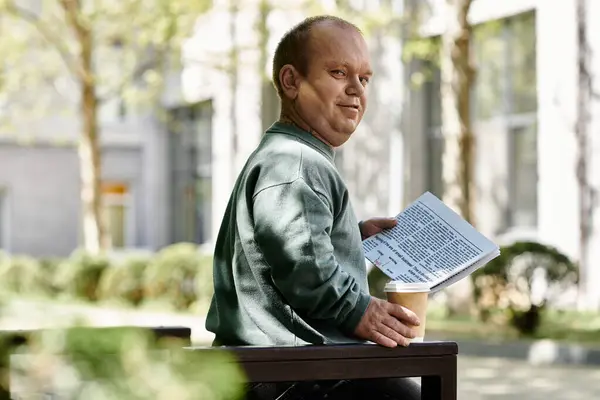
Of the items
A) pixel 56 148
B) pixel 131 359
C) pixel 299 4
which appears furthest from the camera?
pixel 56 148

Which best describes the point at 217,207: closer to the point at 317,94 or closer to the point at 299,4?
the point at 299,4

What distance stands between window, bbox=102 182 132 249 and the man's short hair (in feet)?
116

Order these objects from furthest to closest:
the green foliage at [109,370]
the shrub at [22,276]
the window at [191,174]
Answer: the window at [191,174] < the shrub at [22,276] < the green foliage at [109,370]

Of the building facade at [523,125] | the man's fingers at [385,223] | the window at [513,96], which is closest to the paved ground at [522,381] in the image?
the building facade at [523,125]

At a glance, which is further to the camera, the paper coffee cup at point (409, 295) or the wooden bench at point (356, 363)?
the paper coffee cup at point (409, 295)

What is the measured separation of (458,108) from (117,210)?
919 inches

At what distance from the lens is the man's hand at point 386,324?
2.89m

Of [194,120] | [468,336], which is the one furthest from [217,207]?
[468,336]

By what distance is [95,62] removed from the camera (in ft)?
112

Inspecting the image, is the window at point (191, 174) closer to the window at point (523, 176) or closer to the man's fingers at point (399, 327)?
the window at point (523, 176)

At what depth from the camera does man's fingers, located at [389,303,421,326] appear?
9.74 feet

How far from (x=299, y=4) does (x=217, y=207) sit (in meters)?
9.14

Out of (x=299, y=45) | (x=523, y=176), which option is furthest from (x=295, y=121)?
(x=523, y=176)

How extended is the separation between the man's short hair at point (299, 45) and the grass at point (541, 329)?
34.6ft
